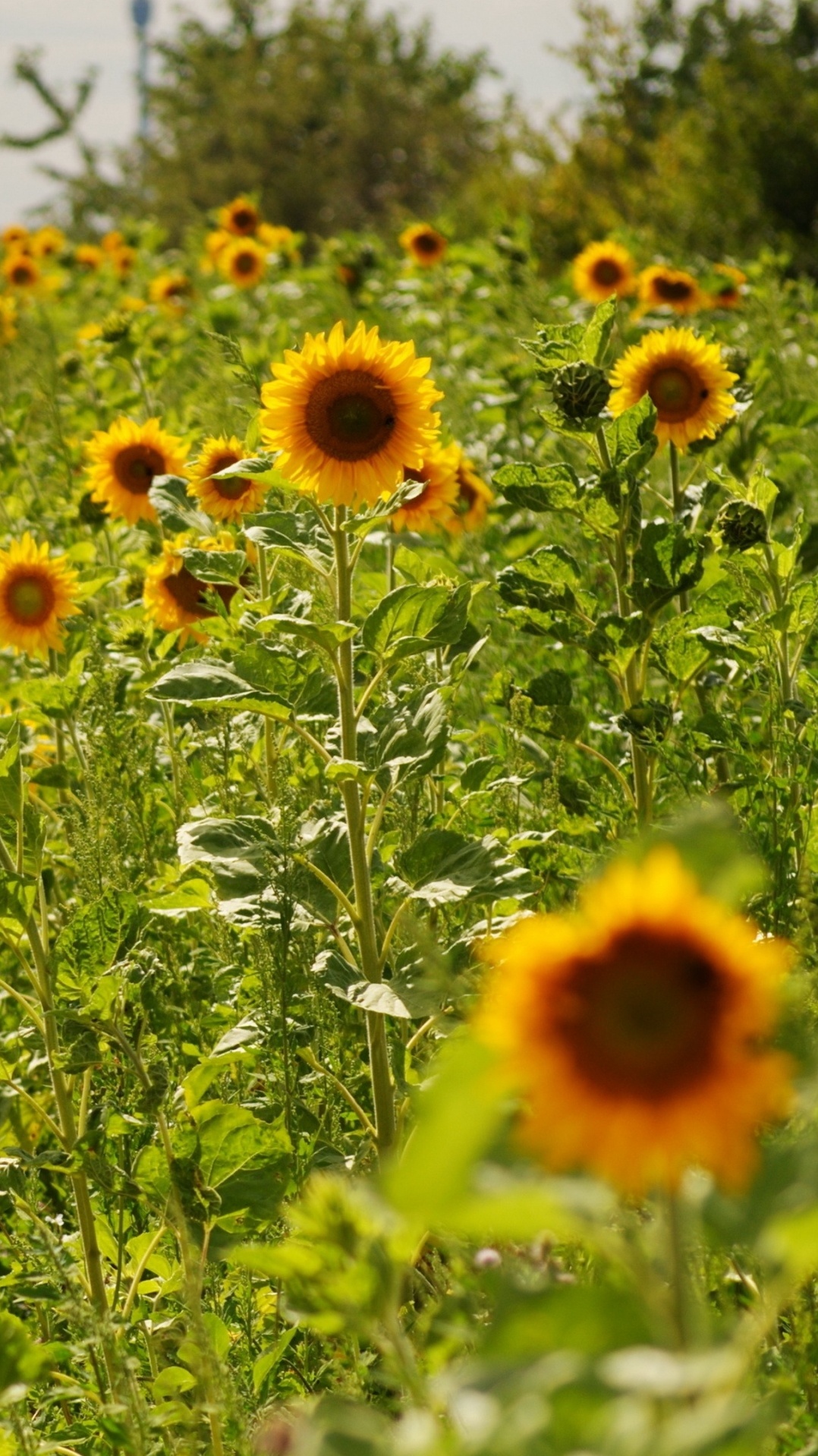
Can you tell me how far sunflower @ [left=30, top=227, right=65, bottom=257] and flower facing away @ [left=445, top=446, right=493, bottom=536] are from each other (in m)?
7.35

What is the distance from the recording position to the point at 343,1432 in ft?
1.90

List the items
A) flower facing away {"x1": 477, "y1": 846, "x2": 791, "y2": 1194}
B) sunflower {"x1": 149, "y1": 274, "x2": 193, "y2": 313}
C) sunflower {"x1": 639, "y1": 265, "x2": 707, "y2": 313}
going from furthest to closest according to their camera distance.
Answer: sunflower {"x1": 149, "y1": 274, "x2": 193, "y2": 313}, sunflower {"x1": 639, "y1": 265, "x2": 707, "y2": 313}, flower facing away {"x1": 477, "y1": 846, "x2": 791, "y2": 1194}

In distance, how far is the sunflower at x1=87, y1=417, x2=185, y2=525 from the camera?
311 centimetres

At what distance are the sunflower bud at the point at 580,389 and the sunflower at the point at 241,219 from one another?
21.8 feet

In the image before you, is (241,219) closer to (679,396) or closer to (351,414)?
(679,396)

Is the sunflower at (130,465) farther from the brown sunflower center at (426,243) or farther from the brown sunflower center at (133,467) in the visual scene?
the brown sunflower center at (426,243)

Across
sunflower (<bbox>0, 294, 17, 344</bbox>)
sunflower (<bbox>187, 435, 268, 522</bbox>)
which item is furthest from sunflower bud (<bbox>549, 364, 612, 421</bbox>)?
sunflower (<bbox>0, 294, 17, 344</bbox>)

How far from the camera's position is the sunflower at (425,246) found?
6383 mm

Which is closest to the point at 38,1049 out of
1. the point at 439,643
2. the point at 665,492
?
the point at 439,643

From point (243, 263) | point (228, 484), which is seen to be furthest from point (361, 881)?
point (243, 263)

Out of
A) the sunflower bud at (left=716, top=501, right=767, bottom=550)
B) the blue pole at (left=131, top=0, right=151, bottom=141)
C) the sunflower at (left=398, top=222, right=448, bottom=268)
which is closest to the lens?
the sunflower bud at (left=716, top=501, right=767, bottom=550)

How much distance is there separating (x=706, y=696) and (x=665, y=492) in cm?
135

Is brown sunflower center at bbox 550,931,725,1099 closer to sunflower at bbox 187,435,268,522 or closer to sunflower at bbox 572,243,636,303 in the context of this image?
sunflower at bbox 187,435,268,522

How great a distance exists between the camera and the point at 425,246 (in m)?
6.41
